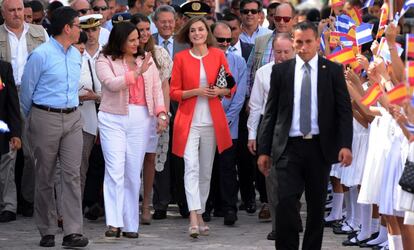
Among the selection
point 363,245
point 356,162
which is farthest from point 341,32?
point 363,245

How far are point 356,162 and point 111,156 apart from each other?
2.51 m

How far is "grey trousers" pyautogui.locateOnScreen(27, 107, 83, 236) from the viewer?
12.1m

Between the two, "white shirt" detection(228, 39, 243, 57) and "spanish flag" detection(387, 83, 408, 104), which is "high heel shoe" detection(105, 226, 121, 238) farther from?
"spanish flag" detection(387, 83, 408, 104)

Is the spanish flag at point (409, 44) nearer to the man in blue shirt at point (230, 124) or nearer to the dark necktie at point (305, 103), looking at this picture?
the dark necktie at point (305, 103)

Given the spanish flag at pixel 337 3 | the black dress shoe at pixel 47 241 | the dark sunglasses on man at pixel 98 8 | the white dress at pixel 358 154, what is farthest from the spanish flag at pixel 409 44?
the dark sunglasses on man at pixel 98 8

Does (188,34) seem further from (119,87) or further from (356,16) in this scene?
(356,16)

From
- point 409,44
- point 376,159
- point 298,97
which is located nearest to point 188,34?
point 298,97

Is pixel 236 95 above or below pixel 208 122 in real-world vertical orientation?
above

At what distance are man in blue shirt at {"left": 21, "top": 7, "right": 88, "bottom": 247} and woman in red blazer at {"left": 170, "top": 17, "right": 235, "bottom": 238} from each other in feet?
4.26

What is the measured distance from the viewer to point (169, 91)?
1350 cm

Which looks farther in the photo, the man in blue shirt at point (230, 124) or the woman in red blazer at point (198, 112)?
the man in blue shirt at point (230, 124)

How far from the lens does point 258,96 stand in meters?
13.2

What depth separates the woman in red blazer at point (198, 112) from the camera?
42.9 feet

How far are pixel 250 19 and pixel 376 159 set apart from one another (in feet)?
18.9
